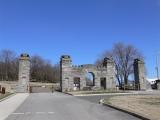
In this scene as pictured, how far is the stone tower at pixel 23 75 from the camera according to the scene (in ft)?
169

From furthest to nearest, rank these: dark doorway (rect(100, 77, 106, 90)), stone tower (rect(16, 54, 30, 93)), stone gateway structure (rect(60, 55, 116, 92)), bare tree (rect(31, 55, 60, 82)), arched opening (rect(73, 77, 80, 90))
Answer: bare tree (rect(31, 55, 60, 82))
dark doorway (rect(100, 77, 106, 90))
arched opening (rect(73, 77, 80, 90))
stone gateway structure (rect(60, 55, 116, 92))
stone tower (rect(16, 54, 30, 93))

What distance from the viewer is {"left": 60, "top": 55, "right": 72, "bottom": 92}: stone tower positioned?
53622mm

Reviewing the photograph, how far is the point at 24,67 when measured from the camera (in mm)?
52250

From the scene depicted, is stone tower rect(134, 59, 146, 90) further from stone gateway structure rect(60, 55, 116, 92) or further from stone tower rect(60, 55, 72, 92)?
stone tower rect(60, 55, 72, 92)

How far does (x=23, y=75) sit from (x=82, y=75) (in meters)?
10.6

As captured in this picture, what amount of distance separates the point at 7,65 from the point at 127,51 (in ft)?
133

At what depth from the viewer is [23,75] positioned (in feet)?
171

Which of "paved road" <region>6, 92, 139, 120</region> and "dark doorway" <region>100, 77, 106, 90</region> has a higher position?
"dark doorway" <region>100, 77, 106, 90</region>

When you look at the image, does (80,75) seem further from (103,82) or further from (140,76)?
(140,76)

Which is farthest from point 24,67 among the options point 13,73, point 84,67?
point 13,73

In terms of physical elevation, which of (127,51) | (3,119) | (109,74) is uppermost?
(127,51)

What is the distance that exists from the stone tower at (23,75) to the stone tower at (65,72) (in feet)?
19.0

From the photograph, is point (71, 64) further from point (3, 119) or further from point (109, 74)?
point (3, 119)

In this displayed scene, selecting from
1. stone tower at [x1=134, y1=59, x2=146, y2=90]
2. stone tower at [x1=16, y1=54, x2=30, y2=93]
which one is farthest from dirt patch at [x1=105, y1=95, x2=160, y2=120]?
stone tower at [x1=134, y1=59, x2=146, y2=90]
